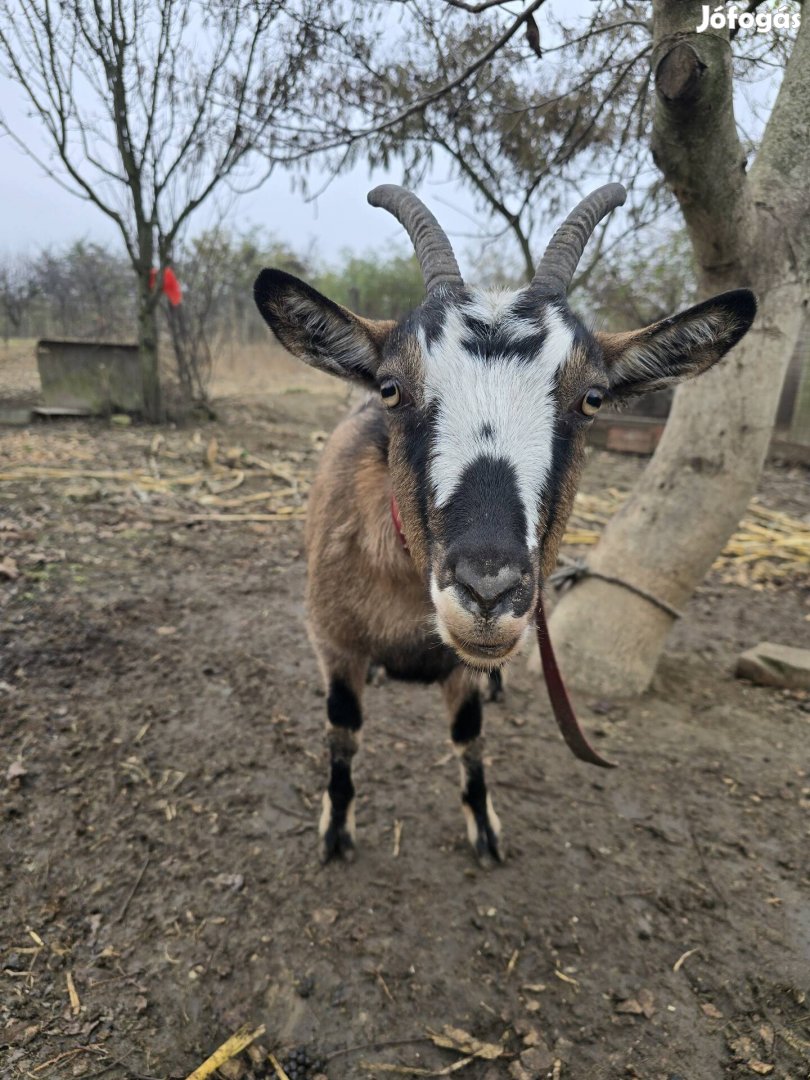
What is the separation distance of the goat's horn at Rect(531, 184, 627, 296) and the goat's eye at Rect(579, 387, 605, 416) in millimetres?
389

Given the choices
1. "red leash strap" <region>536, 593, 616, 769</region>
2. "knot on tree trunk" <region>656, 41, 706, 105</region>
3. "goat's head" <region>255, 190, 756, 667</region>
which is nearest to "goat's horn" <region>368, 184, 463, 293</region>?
"goat's head" <region>255, 190, 756, 667</region>

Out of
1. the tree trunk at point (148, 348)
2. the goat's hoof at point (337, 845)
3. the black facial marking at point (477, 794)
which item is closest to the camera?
the goat's hoof at point (337, 845)

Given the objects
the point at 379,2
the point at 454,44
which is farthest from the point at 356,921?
the point at 454,44

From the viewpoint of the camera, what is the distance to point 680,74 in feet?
7.26

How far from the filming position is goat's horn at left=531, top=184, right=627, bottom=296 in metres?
2.14

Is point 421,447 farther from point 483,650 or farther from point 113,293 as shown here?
point 113,293

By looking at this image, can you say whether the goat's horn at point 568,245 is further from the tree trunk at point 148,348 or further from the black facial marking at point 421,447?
the tree trunk at point 148,348

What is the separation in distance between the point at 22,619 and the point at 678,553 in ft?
13.2

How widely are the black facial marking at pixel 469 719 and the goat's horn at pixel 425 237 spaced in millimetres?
1700

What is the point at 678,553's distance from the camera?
3781mm

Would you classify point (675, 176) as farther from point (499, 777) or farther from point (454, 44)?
point (499, 777)

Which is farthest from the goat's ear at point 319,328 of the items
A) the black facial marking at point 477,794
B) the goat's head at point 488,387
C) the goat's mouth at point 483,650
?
the black facial marking at point 477,794

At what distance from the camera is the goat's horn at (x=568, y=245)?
2.14 metres

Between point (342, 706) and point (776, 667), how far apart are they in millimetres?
2845
